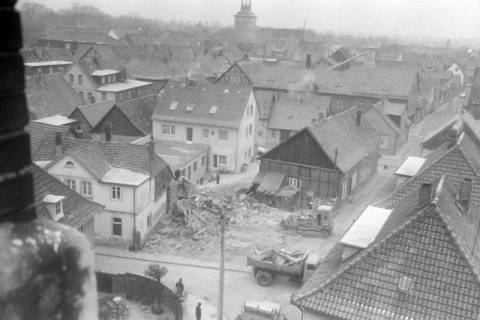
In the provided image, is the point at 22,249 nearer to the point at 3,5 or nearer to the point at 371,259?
the point at 3,5

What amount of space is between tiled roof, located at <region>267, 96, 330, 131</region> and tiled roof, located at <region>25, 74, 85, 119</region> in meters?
19.1

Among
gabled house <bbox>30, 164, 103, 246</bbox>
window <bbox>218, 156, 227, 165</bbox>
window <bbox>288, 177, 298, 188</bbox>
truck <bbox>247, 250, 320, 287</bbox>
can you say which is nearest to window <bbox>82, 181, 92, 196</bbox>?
gabled house <bbox>30, 164, 103, 246</bbox>

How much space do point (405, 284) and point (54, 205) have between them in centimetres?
1367

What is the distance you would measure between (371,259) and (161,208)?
18958mm

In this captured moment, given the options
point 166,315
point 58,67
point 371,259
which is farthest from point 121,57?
point 371,259

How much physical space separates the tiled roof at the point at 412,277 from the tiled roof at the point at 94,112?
30871 mm

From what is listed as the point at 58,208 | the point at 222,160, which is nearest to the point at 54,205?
the point at 58,208

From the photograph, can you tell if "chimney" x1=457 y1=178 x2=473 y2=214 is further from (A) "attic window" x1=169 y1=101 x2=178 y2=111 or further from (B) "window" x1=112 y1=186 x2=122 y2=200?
(A) "attic window" x1=169 y1=101 x2=178 y2=111

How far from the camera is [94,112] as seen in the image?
1734 inches

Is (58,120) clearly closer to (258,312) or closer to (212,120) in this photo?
(212,120)

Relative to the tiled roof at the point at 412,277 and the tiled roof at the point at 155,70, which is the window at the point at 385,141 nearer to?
the tiled roof at the point at 155,70

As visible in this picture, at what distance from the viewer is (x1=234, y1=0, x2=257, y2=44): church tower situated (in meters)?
136

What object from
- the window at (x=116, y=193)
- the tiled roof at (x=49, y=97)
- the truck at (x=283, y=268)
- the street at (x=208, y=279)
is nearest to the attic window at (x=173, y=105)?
the tiled roof at (x=49, y=97)

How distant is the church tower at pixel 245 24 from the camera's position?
13650 centimetres
